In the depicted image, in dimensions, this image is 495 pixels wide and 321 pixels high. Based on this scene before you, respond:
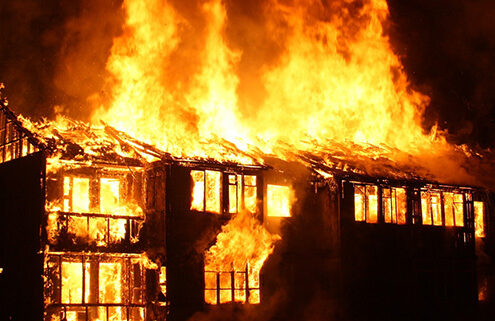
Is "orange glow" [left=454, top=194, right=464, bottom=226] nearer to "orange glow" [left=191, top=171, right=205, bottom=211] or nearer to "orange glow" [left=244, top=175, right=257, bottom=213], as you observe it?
"orange glow" [left=244, top=175, right=257, bottom=213]

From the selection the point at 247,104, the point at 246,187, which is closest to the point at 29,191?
the point at 246,187

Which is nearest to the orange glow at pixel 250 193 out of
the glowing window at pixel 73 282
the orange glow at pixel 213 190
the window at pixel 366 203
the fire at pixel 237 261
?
the fire at pixel 237 261

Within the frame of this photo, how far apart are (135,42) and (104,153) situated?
8.90 metres

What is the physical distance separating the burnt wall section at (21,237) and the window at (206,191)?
18.6 ft

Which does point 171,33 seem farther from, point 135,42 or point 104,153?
point 104,153

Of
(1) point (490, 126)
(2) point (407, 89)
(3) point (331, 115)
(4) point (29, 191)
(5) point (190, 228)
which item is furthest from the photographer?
(1) point (490, 126)

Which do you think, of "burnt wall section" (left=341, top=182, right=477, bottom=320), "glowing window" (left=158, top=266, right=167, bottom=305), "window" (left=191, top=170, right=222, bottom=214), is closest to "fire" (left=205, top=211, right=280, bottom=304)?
"window" (left=191, top=170, right=222, bottom=214)

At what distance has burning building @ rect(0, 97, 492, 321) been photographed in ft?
66.5

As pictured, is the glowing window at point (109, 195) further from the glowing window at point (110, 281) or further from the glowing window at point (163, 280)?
the glowing window at point (163, 280)

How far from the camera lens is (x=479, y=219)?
101ft

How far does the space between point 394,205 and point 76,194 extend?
576 inches

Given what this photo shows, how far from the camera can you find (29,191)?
20641mm

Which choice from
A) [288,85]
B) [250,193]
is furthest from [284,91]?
[250,193]

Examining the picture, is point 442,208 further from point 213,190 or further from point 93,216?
point 93,216
